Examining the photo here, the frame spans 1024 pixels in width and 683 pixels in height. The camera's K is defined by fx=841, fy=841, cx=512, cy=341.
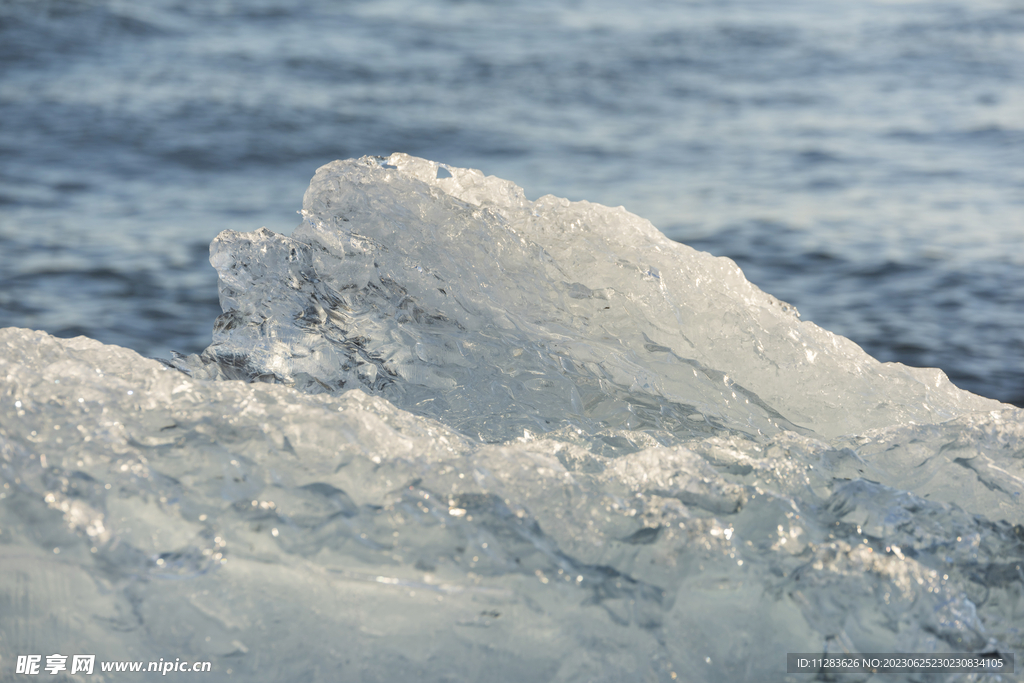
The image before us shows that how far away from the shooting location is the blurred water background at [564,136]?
454 cm

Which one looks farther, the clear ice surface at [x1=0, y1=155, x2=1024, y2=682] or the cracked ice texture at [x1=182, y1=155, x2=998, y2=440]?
the cracked ice texture at [x1=182, y1=155, x2=998, y2=440]

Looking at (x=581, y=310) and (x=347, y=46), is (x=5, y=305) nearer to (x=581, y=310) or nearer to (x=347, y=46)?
(x=581, y=310)

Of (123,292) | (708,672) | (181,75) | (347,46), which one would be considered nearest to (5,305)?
(123,292)

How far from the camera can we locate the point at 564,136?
732 centimetres

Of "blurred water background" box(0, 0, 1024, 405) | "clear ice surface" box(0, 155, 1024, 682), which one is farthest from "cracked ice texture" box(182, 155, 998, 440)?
"blurred water background" box(0, 0, 1024, 405)

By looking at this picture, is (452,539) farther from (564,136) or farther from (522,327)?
(564,136)

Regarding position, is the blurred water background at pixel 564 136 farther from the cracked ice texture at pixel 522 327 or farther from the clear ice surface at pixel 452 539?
the clear ice surface at pixel 452 539

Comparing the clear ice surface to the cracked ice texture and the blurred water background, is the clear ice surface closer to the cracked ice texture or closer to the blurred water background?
the cracked ice texture

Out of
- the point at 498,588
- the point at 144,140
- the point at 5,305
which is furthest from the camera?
the point at 144,140

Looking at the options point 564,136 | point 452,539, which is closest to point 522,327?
point 452,539

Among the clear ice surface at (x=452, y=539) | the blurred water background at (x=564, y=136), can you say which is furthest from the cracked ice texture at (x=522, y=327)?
the blurred water background at (x=564, y=136)

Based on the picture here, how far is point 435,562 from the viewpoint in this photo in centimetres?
120

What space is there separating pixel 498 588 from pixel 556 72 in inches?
327

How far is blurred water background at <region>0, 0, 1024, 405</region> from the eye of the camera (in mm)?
4543
